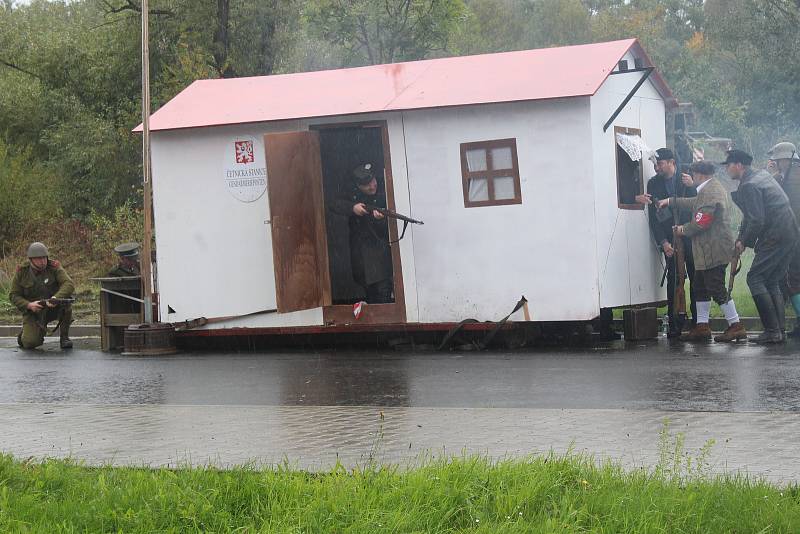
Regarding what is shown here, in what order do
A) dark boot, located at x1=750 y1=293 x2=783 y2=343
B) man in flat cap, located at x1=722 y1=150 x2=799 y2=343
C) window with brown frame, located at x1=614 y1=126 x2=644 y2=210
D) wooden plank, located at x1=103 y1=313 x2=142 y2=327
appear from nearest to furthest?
dark boot, located at x1=750 y1=293 x2=783 y2=343 → man in flat cap, located at x1=722 y1=150 x2=799 y2=343 → window with brown frame, located at x1=614 y1=126 x2=644 y2=210 → wooden plank, located at x1=103 y1=313 x2=142 y2=327

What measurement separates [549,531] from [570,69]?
9.36 metres

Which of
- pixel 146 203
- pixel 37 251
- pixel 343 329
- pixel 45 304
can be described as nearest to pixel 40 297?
pixel 45 304

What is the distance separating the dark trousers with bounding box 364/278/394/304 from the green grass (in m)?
8.34

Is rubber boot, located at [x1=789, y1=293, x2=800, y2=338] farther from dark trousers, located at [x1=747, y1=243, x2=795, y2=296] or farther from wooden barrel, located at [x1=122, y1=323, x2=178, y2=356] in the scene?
wooden barrel, located at [x1=122, y1=323, x2=178, y2=356]

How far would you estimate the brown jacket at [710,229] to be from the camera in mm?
13242

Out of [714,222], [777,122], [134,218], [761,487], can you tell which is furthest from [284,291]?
[777,122]

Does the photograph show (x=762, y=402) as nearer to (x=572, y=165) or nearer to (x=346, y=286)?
(x=572, y=165)

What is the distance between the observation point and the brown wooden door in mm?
13750

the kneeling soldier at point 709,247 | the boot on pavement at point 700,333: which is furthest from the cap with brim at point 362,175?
the boot on pavement at point 700,333

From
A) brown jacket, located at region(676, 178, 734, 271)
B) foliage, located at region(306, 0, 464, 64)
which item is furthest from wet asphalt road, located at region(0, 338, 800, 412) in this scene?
foliage, located at region(306, 0, 464, 64)

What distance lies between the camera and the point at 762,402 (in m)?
8.50

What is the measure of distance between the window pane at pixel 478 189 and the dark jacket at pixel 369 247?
1.15 m

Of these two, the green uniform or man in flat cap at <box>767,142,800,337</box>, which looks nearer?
man in flat cap at <box>767,142,800,337</box>

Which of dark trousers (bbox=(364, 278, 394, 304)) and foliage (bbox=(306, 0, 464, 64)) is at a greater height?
foliage (bbox=(306, 0, 464, 64))
